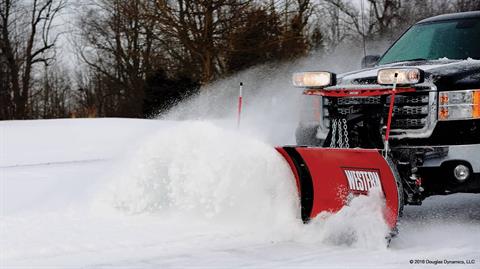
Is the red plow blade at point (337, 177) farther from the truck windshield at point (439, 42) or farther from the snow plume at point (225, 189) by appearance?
the truck windshield at point (439, 42)

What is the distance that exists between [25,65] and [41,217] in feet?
112

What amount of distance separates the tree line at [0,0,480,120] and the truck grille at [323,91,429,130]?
3506 millimetres

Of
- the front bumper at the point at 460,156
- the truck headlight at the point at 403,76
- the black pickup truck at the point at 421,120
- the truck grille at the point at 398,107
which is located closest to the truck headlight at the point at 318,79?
the black pickup truck at the point at 421,120

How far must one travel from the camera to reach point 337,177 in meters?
5.40

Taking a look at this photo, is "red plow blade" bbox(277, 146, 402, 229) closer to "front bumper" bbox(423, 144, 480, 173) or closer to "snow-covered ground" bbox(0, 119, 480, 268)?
"snow-covered ground" bbox(0, 119, 480, 268)

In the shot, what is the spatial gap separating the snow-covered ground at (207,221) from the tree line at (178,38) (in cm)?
384

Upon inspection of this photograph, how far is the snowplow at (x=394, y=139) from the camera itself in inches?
203

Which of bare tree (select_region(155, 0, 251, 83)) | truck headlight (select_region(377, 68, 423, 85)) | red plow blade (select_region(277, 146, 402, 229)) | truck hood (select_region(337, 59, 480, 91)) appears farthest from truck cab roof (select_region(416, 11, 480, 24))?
bare tree (select_region(155, 0, 251, 83))

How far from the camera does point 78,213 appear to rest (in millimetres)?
6395

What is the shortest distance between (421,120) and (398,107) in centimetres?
23

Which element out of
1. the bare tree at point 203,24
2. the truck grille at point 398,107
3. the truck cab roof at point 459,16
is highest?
the bare tree at point 203,24

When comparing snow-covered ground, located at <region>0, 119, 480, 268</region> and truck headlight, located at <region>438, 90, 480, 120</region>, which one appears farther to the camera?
truck headlight, located at <region>438, 90, 480, 120</region>

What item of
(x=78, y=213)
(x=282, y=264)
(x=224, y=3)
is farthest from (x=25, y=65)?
(x=282, y=264)

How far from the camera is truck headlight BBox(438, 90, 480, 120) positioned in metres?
5.44
